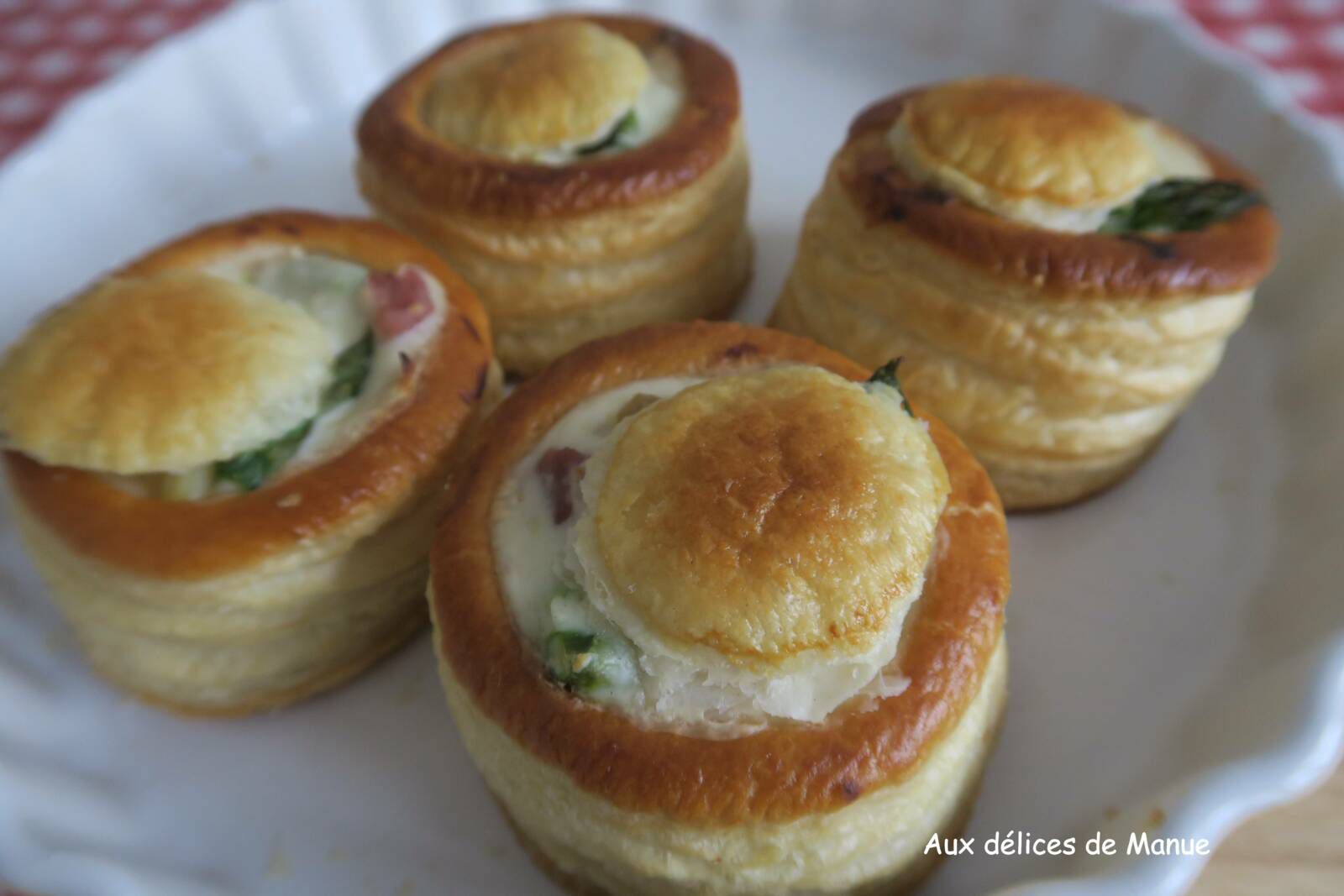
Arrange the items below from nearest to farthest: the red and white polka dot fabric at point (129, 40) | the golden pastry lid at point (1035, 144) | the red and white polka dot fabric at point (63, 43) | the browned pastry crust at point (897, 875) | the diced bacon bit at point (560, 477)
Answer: the browned pastry crust at point (897, 875) → the diced bacon bit at point (560, 477) → the golden pastry lid at point (1035, 144) → the red and white polka dot fabric at point (129, 40) → the red and white polka dot fabric at point (63, 43)

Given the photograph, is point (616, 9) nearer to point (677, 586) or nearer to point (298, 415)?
point (298, 415)

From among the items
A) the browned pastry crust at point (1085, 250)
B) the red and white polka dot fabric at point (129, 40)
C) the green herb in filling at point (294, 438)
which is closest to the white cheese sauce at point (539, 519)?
the green herb in filling at point (294, 438)

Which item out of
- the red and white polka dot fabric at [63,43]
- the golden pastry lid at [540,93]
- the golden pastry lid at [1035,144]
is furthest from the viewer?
the red and white polka dot fabric at [63,43]

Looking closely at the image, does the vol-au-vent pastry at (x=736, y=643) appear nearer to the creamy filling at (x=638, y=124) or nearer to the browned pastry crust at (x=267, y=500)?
the browned pastry crust at (x=267, y=500)

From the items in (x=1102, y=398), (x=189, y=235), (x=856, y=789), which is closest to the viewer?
(x=856, y=789)

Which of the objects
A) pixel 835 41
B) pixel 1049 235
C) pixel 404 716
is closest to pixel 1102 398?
pixel 1049 235

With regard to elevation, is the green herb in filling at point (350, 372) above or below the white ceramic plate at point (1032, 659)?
above
